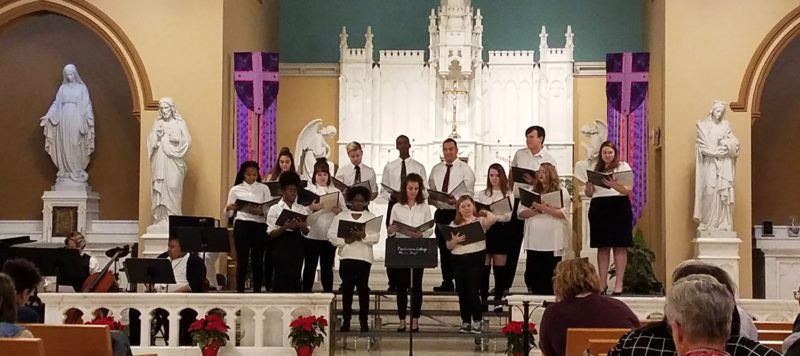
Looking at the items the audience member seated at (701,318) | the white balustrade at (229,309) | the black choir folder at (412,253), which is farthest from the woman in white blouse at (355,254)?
the audience member seated at (701,318)

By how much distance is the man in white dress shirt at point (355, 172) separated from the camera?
980 centimetres

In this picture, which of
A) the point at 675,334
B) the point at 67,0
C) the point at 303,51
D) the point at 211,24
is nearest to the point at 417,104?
the point at 303,51

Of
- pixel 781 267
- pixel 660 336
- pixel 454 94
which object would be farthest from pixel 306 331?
pixel 781 267

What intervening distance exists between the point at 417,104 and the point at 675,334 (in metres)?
10.8

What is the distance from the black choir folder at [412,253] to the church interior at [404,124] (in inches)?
32.6

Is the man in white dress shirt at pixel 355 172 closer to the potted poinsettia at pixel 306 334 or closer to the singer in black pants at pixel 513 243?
the singer in black pants at pixel 513 243

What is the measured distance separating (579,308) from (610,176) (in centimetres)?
376

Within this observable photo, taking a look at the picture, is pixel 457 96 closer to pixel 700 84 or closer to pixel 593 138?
pixel 593 138

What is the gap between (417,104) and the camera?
13.6 m

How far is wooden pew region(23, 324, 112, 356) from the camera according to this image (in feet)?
16.4

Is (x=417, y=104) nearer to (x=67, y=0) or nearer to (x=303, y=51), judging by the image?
(x=303, y=51)

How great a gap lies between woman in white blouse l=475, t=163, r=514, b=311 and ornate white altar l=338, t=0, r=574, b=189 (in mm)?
3760

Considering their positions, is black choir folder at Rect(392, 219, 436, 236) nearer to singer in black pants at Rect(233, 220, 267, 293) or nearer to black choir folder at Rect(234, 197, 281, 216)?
black choir folder at Rect(234, 197, 281, 216)

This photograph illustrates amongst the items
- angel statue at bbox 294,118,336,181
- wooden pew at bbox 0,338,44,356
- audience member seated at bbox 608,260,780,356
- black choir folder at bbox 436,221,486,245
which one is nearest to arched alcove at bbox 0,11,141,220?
angel statue at bbox 294,118,336,181
